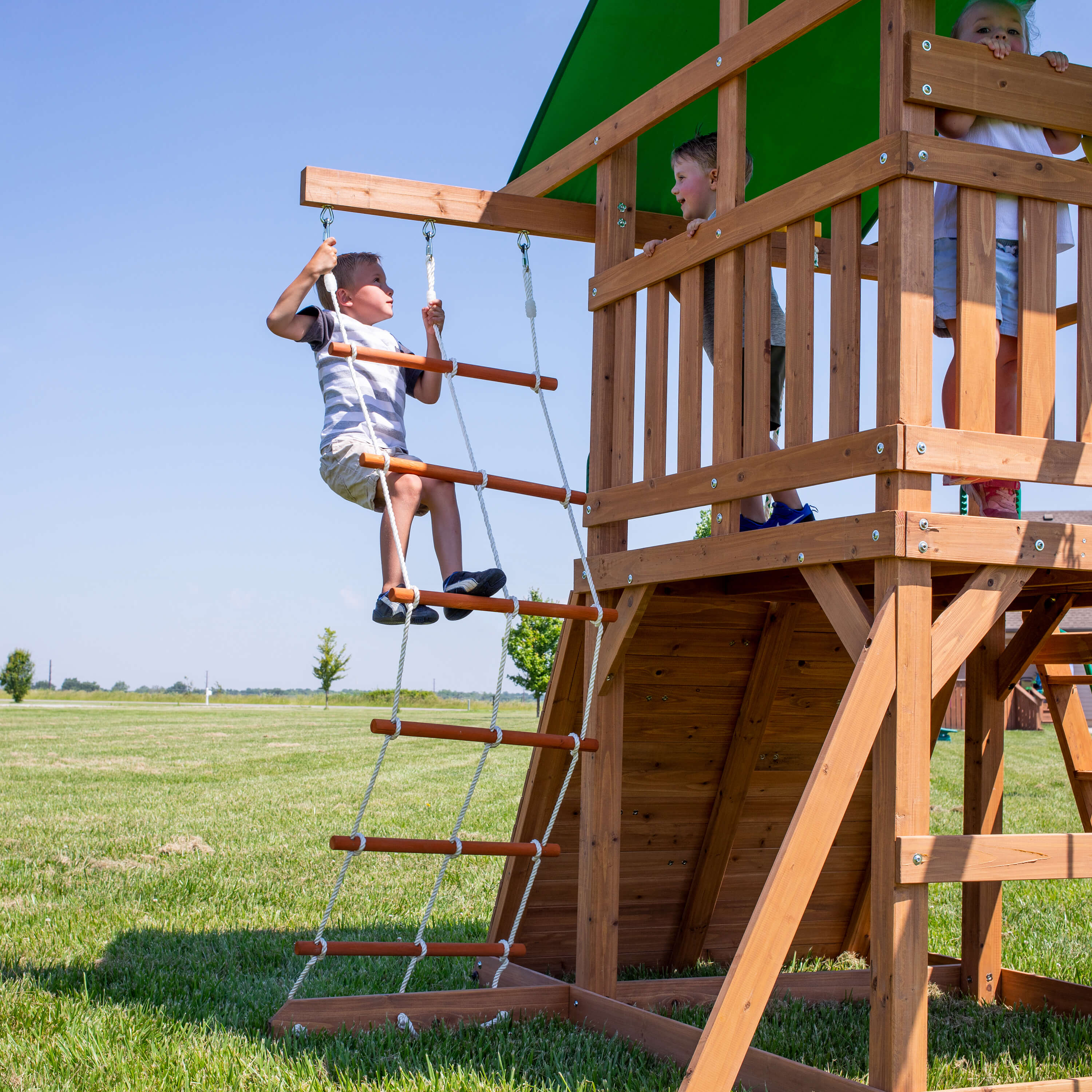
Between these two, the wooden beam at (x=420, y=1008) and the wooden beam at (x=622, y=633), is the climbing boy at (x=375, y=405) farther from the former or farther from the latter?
the wooden beam at (x=420, y=1008)

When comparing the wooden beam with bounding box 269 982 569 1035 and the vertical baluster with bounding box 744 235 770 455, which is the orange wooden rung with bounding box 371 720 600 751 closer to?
the wooden beam with bounding box 269 982 569 1035

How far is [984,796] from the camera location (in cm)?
469

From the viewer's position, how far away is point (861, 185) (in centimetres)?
320

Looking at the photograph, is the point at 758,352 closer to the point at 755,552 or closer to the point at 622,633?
the point at 755,552

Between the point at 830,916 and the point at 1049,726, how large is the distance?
20695 mm

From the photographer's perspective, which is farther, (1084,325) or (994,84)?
(1084,325)

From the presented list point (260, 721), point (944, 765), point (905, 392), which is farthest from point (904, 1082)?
point (260, 721)

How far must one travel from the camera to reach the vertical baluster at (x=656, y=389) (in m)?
4.10

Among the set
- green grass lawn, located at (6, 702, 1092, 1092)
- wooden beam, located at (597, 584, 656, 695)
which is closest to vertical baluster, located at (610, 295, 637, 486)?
wooden beam, located at (597, 584, 656, 695)

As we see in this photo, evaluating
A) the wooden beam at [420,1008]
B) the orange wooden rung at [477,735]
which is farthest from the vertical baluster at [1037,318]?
the wooden beam at [420,1008]

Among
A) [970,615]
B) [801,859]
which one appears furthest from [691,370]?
[801,859]

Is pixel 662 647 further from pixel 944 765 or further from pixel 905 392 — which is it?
pixel 944 765

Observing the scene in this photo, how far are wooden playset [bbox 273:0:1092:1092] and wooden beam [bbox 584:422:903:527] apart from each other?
10 mm

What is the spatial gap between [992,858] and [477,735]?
1568 mm
